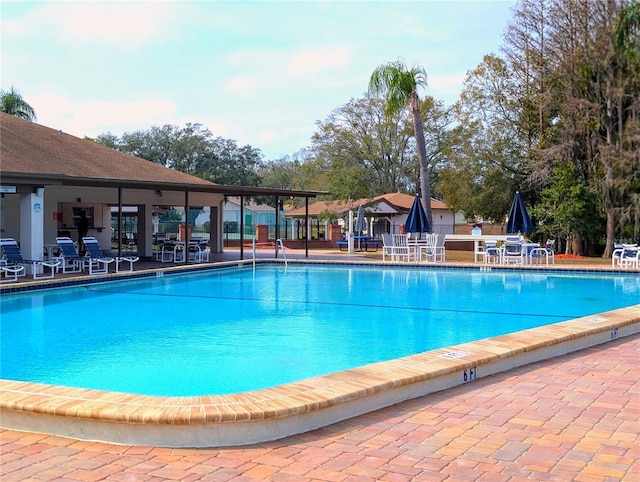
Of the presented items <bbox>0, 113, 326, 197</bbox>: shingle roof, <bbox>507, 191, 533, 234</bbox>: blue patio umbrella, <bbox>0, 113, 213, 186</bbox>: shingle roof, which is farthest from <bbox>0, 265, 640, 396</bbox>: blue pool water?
<bbox>0, 113, 213, 186</bbox>: shingle roof

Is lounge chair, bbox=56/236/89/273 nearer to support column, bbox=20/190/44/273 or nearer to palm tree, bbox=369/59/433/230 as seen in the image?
support column, bbox=20/190/44/273

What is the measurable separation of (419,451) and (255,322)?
6.77 metres

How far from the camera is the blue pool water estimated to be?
23.6 feet

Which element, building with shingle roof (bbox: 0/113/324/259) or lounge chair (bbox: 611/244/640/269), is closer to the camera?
building with shingle roof (bbox: 0/113/324/259)

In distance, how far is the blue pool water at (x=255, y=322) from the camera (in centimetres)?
718

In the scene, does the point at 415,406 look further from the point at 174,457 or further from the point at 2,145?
the point at 2,145

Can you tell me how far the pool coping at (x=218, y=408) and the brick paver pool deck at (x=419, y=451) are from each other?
0.08 m

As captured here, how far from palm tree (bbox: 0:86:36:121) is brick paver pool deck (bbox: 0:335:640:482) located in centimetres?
2920

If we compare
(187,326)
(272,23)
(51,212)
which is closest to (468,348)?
(187,326)

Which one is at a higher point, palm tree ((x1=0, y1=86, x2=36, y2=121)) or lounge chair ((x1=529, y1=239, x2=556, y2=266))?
palm tree ((x1=0, y1=86, x2=36, y2=121))

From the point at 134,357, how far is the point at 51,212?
13.2 meters

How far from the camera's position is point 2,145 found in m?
17.5

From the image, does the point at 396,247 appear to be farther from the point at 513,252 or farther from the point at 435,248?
the point at 513,252

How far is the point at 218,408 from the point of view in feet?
13.1
